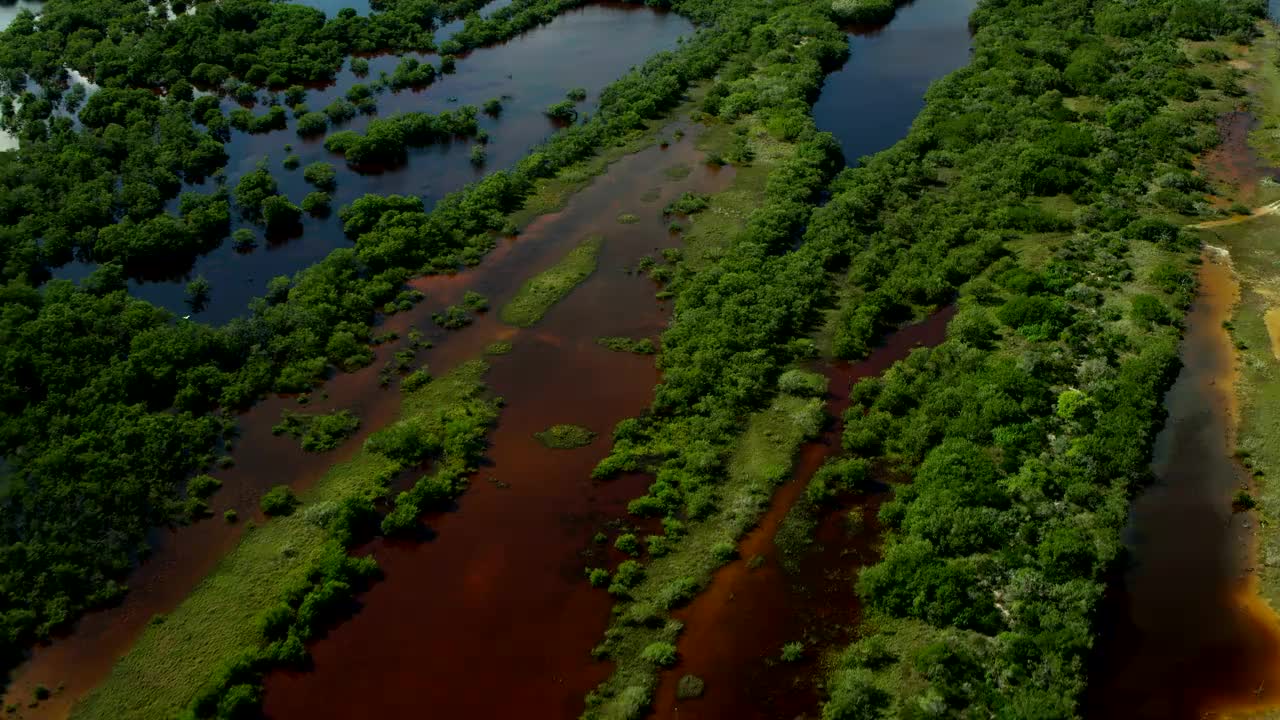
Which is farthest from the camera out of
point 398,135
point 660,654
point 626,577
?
point 398,135

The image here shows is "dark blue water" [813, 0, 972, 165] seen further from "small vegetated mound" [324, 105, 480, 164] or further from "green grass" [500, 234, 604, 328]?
"small vegetated mound" [324, 105, 480, 164]

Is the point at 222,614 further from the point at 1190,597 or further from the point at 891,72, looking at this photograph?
the point at 891,72

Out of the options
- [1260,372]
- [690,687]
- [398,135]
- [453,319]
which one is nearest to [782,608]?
[690,687]

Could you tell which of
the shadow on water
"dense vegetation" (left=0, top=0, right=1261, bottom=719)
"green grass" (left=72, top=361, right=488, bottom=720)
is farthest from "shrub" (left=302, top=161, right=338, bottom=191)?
"green grass" (left=72, top=361, right=488, bottom=720)

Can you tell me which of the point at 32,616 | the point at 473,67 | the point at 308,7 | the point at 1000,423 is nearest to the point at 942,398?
the point at 1000,423

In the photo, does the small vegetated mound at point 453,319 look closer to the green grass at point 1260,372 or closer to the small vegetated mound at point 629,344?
the small vegetated mound at point 629,344

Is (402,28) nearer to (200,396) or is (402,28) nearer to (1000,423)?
(200,396)
